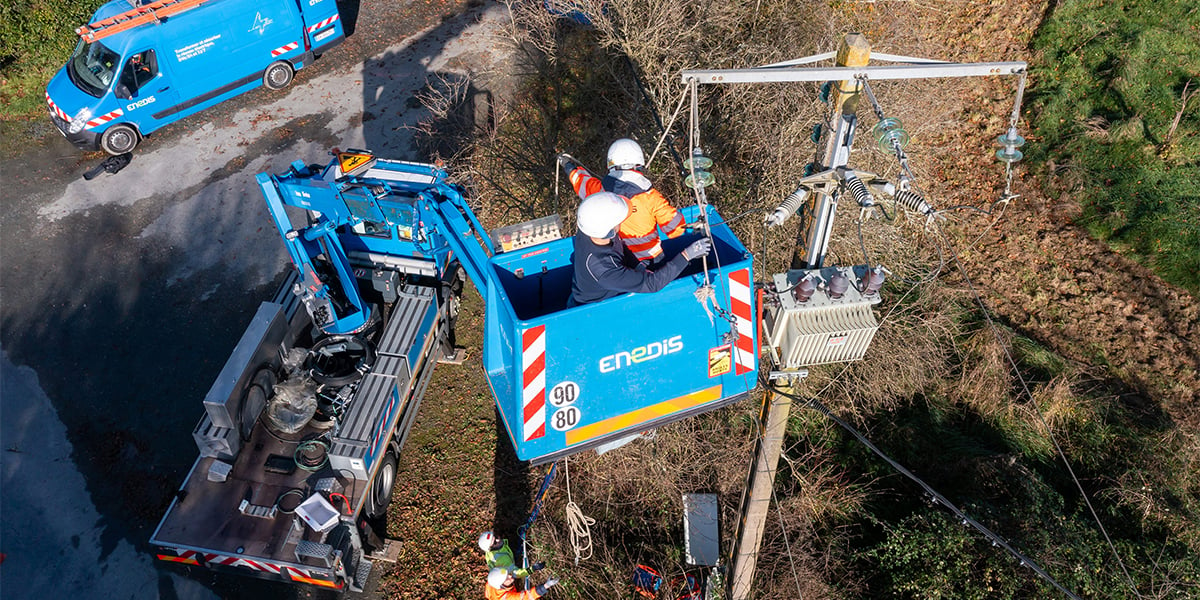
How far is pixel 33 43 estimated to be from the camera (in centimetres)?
1421

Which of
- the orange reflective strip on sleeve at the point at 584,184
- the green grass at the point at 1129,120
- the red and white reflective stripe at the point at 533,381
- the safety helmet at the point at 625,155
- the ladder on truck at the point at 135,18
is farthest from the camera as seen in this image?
the ladder on truck at the point at 135,18

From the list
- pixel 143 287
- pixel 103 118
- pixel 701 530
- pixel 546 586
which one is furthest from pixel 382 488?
pixel 103 118

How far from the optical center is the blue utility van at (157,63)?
11.7m

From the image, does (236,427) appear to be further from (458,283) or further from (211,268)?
(211,268)

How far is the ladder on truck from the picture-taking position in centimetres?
1152

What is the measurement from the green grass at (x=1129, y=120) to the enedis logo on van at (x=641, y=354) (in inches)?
Answer: 327

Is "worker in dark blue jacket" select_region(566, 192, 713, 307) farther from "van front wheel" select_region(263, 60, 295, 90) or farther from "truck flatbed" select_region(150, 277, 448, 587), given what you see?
"van front wheel" select_region(263, 60, 295, 90)

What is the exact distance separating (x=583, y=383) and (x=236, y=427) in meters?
3.99

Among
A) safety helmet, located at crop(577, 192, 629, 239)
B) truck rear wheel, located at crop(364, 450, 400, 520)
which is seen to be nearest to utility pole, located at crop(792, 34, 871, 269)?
safety helmet, located at crop(577, 192, 629, 239)

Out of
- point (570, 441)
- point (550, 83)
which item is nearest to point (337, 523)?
point (570, 441)

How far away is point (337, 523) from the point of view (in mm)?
6613

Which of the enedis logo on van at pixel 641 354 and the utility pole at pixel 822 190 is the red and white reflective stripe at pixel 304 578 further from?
the utility pole at pixel 822 190

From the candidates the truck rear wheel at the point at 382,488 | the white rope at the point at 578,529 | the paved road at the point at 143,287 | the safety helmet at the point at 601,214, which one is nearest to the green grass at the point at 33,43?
the paved road at the point at 143,287

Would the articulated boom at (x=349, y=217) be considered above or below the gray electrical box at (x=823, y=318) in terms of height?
below
